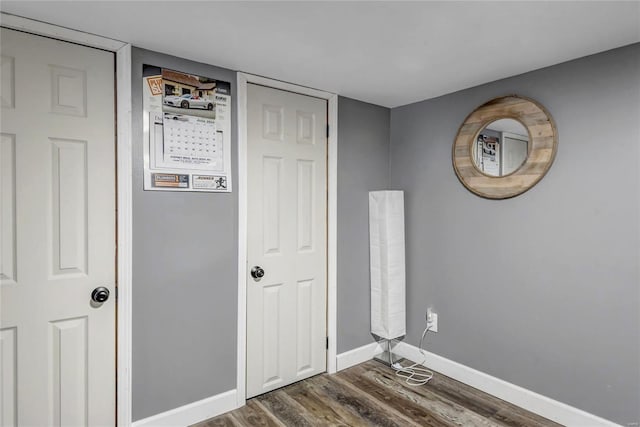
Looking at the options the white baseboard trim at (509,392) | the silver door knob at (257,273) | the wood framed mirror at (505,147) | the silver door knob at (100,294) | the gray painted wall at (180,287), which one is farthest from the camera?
the silver door knob at (257,273)

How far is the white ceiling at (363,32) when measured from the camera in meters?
1.58

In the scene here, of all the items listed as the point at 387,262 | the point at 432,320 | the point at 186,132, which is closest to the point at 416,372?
the point at 432,320

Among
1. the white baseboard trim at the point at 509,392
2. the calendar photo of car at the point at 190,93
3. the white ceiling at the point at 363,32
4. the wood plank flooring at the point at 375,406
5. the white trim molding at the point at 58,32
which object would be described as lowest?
the wood plank flooring at the point at 375,406

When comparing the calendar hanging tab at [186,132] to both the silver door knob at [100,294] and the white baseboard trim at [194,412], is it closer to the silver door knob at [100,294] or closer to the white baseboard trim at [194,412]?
the silver door knob at [100,294]

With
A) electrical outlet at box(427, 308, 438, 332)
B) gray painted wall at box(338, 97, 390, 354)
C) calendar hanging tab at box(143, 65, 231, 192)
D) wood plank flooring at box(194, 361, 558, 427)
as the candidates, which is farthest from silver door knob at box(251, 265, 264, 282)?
electrical outlet at box(427, 308, 438, 332)

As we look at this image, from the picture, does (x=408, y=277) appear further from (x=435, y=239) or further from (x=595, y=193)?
(x=595, y=193)

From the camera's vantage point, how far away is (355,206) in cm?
298

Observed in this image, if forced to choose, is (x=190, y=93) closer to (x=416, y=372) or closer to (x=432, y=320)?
(x=432, y=320)

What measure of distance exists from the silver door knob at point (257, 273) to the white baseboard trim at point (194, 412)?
0.73m

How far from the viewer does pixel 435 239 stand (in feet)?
9.51

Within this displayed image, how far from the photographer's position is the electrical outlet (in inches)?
113

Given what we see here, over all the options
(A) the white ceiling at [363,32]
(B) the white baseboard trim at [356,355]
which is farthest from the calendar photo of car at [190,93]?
(B) the white baseboard trim at [356,355]

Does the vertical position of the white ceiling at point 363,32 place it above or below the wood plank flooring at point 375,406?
above

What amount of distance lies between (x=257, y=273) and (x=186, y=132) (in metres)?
1.00
